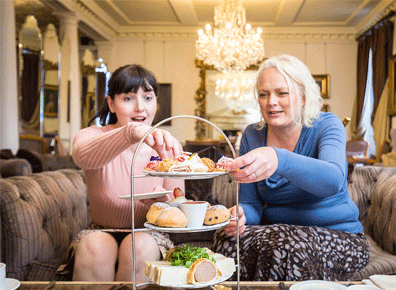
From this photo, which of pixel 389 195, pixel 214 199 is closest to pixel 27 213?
pixel 214 199

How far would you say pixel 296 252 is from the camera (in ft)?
4.41

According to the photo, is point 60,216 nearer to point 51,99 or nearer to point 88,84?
point 51,99

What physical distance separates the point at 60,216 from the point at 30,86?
Answer: 6.24 m

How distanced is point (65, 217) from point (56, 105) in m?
5.87

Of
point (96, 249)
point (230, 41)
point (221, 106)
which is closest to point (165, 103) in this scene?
point (221, 106)

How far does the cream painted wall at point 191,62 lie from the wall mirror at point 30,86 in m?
1.80

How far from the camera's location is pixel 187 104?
8852 millimetres

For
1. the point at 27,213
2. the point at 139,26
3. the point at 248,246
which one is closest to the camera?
the point at 248,246

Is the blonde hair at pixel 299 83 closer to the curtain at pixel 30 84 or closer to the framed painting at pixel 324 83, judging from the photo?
the curtain at pixel 30 84

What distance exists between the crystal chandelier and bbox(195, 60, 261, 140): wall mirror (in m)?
2.38

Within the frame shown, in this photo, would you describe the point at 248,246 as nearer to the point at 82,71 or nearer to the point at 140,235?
the point at 140,235

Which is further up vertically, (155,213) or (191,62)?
(191,62)

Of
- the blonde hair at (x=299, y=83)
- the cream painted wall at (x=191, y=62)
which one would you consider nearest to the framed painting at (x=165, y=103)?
the cream painted wall at (x=191, y=62)

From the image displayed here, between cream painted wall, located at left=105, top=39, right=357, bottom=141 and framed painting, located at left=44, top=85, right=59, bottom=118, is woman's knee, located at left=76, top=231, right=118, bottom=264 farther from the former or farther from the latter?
cream painted wall, located at left=105, top=39, right=357, bottom=141
